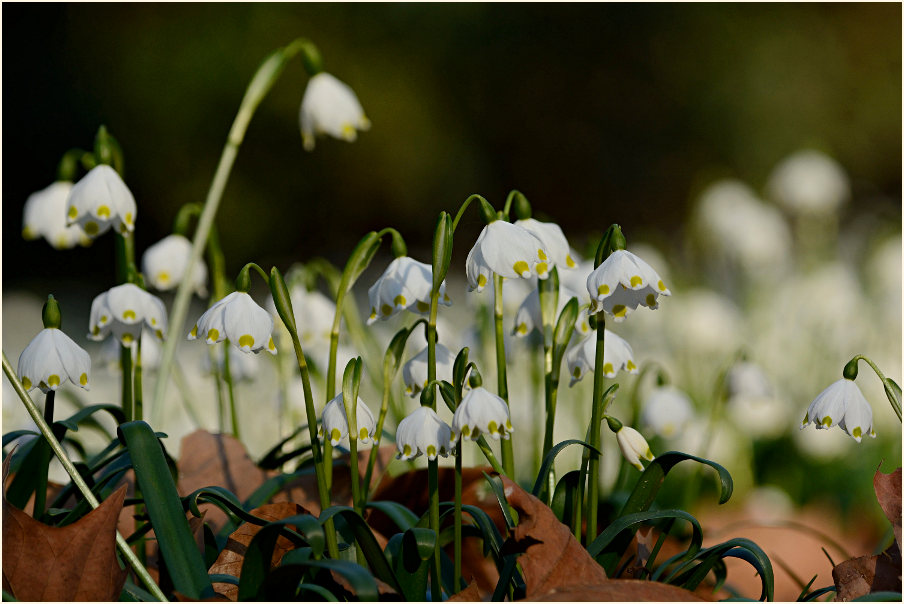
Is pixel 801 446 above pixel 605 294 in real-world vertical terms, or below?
below

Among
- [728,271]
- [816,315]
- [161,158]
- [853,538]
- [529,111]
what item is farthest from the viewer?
[529,111]

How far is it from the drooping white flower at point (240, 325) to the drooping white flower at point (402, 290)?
113 millimetres

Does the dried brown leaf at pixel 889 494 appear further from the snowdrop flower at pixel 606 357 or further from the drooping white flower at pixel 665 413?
the drooping white flower at pixel 665 413

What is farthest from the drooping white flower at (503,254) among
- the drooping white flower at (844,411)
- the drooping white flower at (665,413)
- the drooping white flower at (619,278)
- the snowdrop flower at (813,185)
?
the snowdrop flower at (813,185)

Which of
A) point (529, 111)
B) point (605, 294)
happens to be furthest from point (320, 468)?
point (529, 111)

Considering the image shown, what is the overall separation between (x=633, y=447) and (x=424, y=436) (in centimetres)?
20

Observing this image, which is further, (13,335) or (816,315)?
(13,335)

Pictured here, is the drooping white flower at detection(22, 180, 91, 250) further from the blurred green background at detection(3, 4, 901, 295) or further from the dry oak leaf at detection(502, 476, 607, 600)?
the blurred green background at detection(3, 4, 901, 295)

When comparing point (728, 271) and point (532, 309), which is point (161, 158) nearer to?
point (728, 271)

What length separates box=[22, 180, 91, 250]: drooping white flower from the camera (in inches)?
45.1

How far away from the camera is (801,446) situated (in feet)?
8.05

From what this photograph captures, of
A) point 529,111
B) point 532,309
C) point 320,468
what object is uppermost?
point 529,111

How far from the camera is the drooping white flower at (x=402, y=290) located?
85 centimetres

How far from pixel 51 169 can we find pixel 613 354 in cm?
567
